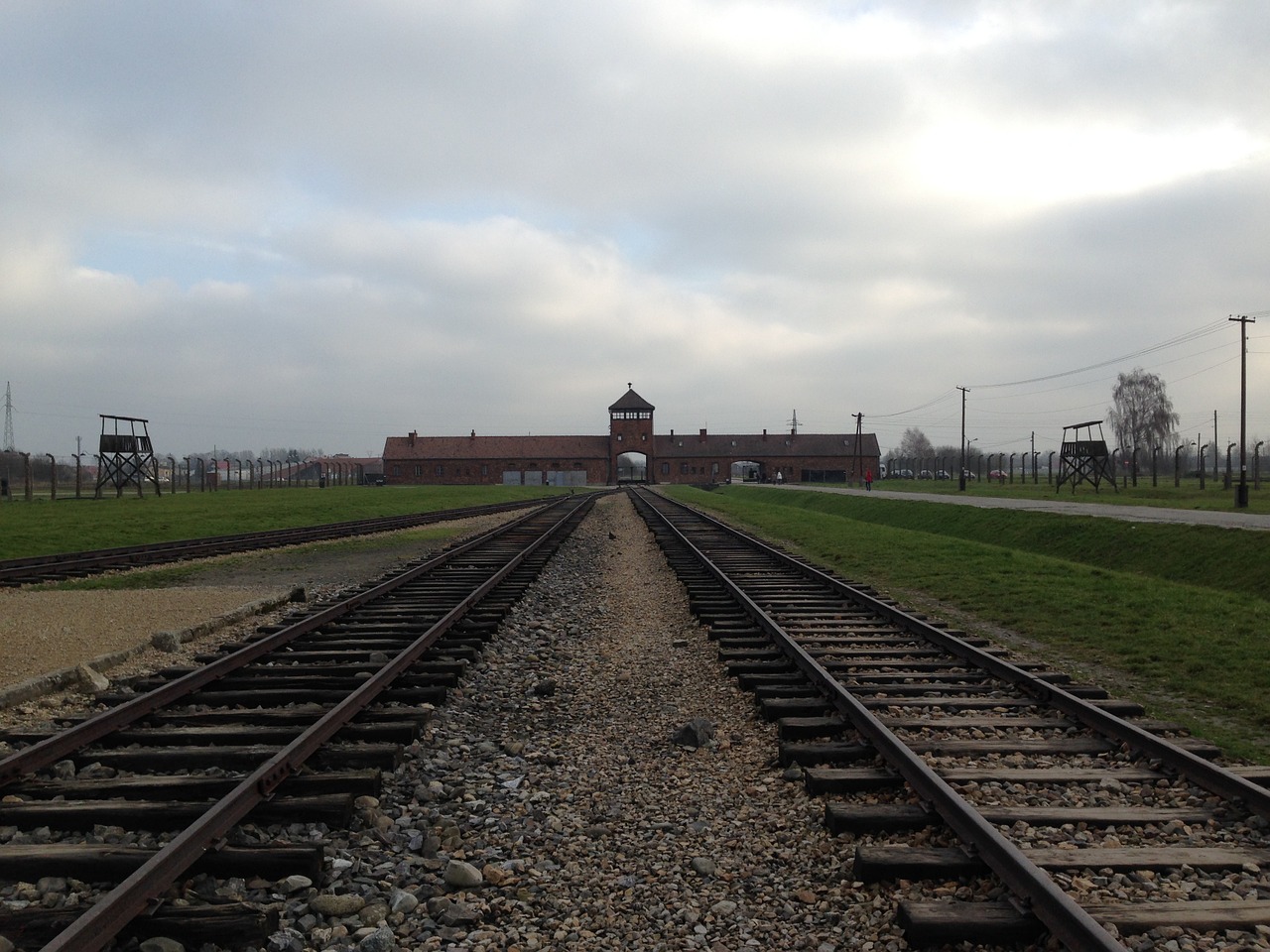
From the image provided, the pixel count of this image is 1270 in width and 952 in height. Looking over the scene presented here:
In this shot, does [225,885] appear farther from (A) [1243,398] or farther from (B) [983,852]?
(A) [1243,398]

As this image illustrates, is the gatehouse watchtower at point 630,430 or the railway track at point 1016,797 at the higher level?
the gatehouse watchtower at point 630,430

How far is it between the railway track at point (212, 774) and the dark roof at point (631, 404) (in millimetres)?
98144

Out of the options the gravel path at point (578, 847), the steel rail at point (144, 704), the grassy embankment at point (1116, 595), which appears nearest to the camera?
the gravel path at point (578, 847)

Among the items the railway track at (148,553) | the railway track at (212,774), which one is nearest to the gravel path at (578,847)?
the railway track at (212,774)

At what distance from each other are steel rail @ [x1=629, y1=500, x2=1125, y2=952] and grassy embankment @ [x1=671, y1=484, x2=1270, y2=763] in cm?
248

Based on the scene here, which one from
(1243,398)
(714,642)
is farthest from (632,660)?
(1243,398)

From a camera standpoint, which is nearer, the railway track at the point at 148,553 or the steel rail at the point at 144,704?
the steel rail at the point at 144,704

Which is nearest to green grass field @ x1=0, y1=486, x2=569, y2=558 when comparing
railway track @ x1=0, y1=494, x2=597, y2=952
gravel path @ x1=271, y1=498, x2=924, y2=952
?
railway track @ x1=0, y1=494, x2=597, y2=952

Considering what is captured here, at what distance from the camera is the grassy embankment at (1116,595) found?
7684mm

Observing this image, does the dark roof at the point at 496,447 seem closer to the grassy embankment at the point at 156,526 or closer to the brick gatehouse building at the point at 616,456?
the brick gatehouse building at the point at 616,456

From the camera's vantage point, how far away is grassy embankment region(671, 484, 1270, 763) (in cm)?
768

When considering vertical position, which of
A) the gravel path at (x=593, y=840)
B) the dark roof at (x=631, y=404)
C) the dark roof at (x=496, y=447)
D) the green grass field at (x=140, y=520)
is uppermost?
the dark roof at (x=631, y=404)

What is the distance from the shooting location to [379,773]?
194 inches

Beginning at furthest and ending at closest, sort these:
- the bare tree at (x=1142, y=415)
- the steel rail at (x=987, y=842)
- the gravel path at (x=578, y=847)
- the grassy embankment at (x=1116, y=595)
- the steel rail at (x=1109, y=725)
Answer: the bare tree at (x=1142, y=415), the grassy embankment at (x=1116, y=595), the steel rail at (x=1109, y=725), the gravel path at (x=578, y=847), the steel rail at (x=987, y=842)
